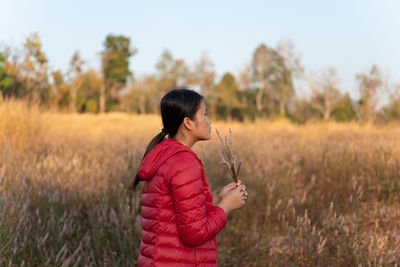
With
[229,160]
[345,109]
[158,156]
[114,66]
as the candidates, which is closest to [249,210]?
[229,160]

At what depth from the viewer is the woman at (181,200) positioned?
1.44m

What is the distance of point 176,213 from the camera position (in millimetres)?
1465

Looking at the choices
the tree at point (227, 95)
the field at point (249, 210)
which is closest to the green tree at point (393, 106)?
the field at point (249, 210)

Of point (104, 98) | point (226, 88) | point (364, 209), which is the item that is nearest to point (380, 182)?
point (364, 209)

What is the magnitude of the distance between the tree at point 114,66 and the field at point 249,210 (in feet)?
131

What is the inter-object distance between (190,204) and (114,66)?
156ft

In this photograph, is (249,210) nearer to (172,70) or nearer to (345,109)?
(345,109)

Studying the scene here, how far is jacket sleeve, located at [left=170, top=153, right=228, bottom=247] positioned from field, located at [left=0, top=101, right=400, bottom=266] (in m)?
0.85

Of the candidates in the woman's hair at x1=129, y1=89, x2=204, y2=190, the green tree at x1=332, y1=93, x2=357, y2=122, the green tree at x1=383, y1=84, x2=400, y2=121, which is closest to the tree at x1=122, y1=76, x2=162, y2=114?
the green tree at x1=332, y1=93, x2=357, y2=122

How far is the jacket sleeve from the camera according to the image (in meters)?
1.43

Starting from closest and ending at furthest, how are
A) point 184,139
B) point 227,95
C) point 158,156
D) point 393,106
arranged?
point 158,156, point 184,139, point 393,106, point 227,95

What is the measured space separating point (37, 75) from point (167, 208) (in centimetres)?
1099

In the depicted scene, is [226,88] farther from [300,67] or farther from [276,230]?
[276,230]

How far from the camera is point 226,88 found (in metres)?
40.3
